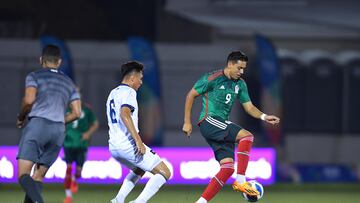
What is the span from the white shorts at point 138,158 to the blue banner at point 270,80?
377 inches

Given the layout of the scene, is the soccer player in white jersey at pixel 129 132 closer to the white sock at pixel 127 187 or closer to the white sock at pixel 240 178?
the white sock at pixel 127 187

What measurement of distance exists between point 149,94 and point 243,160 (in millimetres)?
9232

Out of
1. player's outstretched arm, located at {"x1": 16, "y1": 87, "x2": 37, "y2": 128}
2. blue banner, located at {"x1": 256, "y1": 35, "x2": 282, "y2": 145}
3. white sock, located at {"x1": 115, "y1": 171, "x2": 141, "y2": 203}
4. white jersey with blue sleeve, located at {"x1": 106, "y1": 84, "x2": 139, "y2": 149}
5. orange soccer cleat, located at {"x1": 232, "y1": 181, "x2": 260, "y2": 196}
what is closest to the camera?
player's outstretched arm, located at {"x1": 16, "y1": 87, "x2": 37, "y2": 128}

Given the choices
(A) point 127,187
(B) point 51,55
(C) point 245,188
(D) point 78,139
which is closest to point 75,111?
(B) point 51,55

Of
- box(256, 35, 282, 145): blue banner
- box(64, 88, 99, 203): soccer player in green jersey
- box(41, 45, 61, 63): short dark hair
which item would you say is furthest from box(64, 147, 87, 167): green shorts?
box(256, 35, 282, 145): blue banner

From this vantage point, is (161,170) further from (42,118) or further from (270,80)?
(270,80)

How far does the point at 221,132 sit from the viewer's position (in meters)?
11.6

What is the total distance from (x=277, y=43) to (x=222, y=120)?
13234 mm

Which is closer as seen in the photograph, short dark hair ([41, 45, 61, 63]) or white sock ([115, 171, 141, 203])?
short dark hair ([41, 45, 61, 63])

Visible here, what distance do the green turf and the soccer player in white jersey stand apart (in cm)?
352

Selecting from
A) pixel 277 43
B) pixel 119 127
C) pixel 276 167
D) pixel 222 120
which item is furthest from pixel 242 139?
pixel 277 43

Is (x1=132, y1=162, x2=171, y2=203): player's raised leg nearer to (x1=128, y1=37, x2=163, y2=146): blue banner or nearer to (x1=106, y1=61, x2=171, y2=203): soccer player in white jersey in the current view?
(x1=106, y1=61, x2=171, y2=203): soccer player in white jersey

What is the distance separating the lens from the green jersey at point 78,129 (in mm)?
15039

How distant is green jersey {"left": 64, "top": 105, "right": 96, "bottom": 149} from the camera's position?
15039 mm
